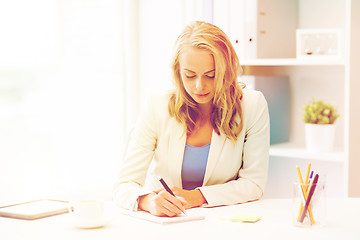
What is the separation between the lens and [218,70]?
197 cm

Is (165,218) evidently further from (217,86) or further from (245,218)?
(217,86)

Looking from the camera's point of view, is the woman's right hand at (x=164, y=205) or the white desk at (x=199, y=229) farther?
the woman's right hand at (x=164, y=205)

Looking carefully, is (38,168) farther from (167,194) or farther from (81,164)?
(167,194)

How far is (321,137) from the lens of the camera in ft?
9.08

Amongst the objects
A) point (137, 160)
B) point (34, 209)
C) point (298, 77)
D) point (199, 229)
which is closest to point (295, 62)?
point (298, 77)

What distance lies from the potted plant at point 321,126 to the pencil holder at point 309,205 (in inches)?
50.1

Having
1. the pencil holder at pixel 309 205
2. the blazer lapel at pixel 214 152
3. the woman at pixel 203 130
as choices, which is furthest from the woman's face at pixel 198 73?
the pencil holder at pixel 309 205

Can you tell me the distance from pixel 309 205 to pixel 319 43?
148cm

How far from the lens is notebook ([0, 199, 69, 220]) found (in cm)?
160

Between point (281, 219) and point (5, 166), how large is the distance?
156 centimetres

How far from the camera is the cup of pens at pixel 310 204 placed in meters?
1.50

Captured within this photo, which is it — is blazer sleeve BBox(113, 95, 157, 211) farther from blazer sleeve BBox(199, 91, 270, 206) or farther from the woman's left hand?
blazer sleeve BBox(199, 91, 270, 206)

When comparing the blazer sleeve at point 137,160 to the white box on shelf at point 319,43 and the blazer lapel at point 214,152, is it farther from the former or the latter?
the white box on shelf at point 319,43

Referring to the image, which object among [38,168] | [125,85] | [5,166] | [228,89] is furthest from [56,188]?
[228,89]
